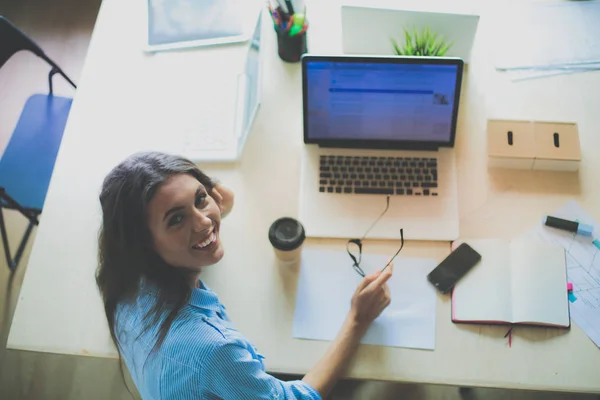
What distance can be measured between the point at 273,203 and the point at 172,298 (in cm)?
35

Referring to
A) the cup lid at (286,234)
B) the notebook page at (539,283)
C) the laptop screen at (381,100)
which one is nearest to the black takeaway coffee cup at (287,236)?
the cup lid at (286,234)

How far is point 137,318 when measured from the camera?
2.72 feet

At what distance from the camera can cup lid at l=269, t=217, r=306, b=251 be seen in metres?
0.94

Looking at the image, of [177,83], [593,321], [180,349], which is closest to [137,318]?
[180,349]

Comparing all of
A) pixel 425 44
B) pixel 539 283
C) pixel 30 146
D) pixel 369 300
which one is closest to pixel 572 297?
pixel 539 283

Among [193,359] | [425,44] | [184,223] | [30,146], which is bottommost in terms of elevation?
[193,359]

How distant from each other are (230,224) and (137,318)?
1.07 feet

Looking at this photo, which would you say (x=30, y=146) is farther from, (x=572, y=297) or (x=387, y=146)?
(x=572, y=297)

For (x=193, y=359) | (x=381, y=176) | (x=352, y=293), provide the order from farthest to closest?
(x=381, y=176) → (x=352, y=293) → (x=193, y=359)

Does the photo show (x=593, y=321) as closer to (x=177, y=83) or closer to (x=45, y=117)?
(x=177, y=83)

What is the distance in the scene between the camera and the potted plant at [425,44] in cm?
113

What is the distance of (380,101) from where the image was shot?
3.45ft

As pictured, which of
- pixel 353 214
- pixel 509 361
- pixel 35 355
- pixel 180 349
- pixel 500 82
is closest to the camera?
pixel 180 349

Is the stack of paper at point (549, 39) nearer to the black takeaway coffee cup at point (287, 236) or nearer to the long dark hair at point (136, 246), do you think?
the black takeaway coffee cup at point (287, 236)
